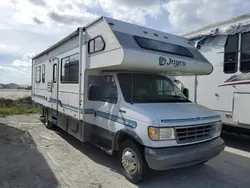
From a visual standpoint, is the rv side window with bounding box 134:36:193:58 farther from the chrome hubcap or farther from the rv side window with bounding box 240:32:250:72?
the chrome hubcap

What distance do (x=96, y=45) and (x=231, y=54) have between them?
388 centimetres

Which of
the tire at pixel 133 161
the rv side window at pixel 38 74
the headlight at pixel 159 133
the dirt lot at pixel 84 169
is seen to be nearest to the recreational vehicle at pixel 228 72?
the dirt lot at pixel 84 169

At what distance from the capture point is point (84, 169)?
15.3ft

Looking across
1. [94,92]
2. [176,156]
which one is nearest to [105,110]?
[94,92]

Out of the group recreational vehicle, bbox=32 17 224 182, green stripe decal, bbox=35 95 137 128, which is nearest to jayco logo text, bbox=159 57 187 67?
recreational vehicle, bbox=32 17 224 182

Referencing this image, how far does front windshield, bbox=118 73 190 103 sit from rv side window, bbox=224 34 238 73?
208 centimetres

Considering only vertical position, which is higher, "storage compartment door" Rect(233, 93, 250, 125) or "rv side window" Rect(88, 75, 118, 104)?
"rv side window" Rect(88, 75, 118, 104)

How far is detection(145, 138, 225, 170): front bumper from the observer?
3.58 meters

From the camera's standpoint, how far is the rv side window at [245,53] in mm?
5879

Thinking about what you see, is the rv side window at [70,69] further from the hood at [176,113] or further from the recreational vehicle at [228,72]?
the recreational vehicle at [228,72]

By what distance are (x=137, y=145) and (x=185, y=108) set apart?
47.8 inches

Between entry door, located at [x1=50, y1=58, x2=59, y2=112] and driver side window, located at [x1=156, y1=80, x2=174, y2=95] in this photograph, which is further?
entry door, located at [x1=50, y1=58, x2=59, y2=112]

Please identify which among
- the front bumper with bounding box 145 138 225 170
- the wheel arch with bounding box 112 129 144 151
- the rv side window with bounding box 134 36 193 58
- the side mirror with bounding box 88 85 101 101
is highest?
the rv side window with bounding box 134 36 193 58

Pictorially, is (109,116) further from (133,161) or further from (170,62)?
(170,62)
